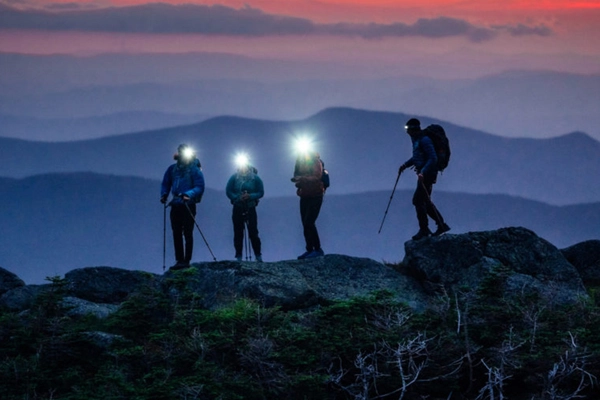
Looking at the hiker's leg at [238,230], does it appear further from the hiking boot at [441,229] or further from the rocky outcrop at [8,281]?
the rocky outcrop at [8,281]

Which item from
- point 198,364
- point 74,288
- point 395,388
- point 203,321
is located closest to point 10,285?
point 74,288

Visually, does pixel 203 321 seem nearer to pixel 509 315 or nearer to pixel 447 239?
pixel 509 315

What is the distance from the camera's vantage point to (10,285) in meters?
25.5

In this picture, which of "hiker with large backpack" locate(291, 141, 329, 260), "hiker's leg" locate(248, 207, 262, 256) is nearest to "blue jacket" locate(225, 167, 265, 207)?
"hiker's leg" locate(248, 207, 262, 256)

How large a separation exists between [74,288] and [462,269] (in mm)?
7472

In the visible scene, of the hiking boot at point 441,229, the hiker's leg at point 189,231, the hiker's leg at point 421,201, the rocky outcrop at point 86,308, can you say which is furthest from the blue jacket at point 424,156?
the rocky outcrop at point 86,308

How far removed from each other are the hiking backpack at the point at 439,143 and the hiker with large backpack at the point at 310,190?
227cm

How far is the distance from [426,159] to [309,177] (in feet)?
7.74

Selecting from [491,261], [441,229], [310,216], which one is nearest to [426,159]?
[441,229]

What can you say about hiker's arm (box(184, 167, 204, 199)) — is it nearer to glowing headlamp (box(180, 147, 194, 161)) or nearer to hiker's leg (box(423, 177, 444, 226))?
glowing headlamp (box(180, 147, 194, 161))

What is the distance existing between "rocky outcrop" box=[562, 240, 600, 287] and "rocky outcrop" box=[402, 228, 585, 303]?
190 cm

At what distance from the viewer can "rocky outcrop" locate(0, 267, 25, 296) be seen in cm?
2538

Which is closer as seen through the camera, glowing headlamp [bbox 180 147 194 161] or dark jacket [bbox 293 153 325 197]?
glowing headlamp [bbox 180 147 194 161]

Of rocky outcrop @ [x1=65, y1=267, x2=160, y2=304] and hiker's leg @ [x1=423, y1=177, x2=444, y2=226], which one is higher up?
hiker's leg @ [x1=423, y1=177, x2=444, y2=226]
